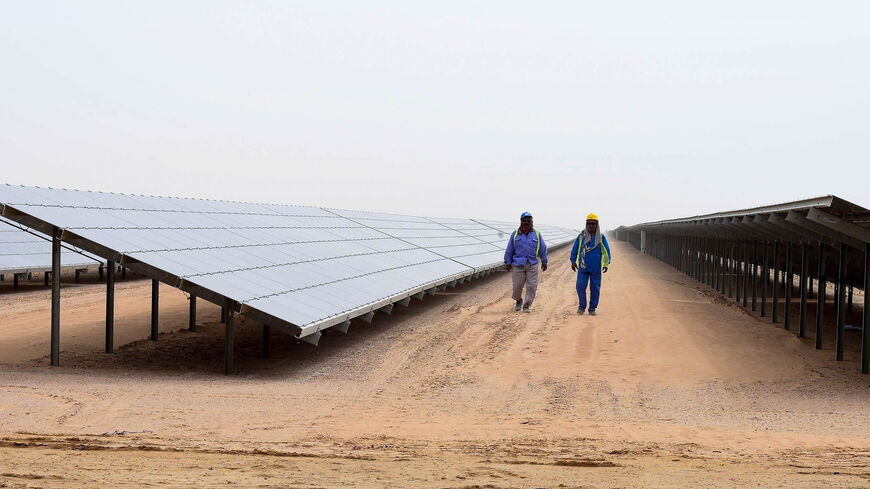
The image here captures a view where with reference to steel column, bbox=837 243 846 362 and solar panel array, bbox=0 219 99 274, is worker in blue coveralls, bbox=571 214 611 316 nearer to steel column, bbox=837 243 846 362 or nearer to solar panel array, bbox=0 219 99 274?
steel column, bbox=837 243 846 362

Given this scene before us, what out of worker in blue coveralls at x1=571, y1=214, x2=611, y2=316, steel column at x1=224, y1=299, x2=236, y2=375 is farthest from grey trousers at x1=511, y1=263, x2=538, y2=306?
steel column at x1=224, y1=299, x2=236, y2=375

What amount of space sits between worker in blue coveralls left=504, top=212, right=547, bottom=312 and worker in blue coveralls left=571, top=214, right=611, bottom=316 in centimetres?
79

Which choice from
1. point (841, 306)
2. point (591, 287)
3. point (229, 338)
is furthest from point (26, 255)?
point (841, 306)

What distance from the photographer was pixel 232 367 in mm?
9992

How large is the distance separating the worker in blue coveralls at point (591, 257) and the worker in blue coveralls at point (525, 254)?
0.79 meters

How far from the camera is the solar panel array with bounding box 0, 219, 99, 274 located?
21.8 m

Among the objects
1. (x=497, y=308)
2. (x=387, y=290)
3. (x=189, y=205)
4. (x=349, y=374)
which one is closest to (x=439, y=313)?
(x=497, y=308)

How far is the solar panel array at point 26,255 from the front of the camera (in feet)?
71.5

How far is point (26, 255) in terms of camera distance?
75.6 ft

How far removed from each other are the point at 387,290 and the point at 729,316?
7484 mm

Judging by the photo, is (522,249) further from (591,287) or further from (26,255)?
(26,255)

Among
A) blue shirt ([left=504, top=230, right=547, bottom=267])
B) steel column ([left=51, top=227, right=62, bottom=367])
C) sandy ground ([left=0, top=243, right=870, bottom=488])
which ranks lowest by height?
sandy ground ([left=0, top=243, right=870, bottom=488])

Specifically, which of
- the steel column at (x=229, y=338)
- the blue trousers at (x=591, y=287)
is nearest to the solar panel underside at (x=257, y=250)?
the steel column at (x=229, y=338)

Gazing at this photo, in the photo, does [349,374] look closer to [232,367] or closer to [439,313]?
[232,367]
